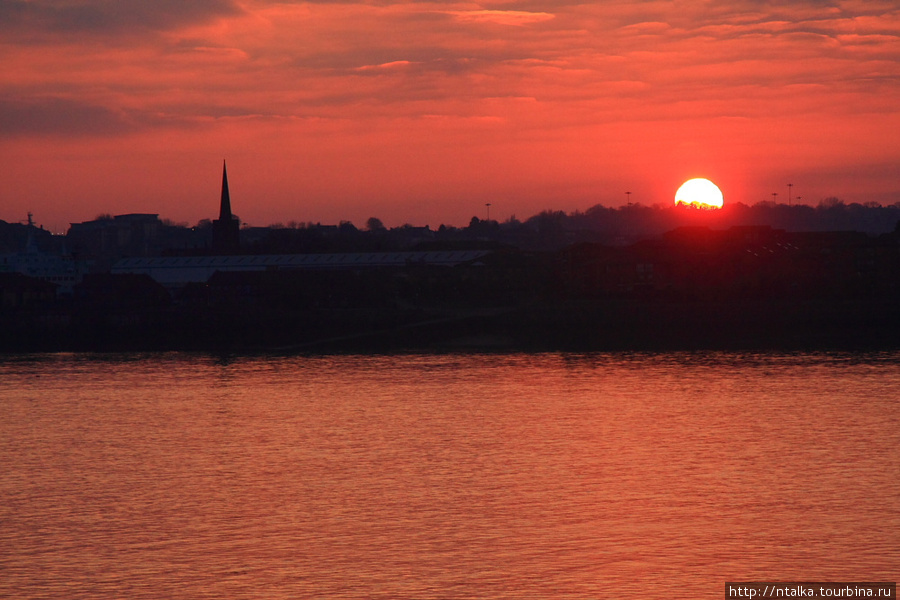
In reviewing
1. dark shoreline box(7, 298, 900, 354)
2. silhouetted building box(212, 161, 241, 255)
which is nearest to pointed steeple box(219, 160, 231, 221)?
silhouetted building box(212, 161, 241, 255)

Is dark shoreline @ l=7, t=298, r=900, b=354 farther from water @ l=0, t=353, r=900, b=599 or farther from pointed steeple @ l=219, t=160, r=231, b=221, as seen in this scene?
pointed steeple @ l=219, t=160, r=231, b=221

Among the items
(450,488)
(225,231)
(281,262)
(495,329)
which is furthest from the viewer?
(225,231)

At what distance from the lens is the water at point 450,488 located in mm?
19859

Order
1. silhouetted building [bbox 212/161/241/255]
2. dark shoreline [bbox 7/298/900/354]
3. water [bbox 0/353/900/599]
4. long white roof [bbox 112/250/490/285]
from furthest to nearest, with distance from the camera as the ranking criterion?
silhouetted building [bbox 212/161/241/255] < long white roof [bbox 112/250/490/285] < dark shoreline [bbox 7/298/900/354] < water [bbox 0/353/900/599]

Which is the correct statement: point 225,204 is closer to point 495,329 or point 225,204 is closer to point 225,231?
point 225,231

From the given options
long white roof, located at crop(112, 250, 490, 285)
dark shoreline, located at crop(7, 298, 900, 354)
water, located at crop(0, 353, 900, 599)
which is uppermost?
long white roof, located at crop(112, 250, 490, 285)

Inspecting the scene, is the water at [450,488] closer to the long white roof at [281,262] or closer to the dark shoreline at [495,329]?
the dark shoreline at [495,329]

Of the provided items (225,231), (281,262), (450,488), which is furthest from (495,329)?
(225,231)

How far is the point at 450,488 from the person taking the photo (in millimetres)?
27859

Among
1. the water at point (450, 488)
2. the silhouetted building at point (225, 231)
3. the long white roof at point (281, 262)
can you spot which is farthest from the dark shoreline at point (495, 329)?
the silhouetted building at point (225, 231)

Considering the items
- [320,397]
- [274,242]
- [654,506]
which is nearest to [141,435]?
[320,397]

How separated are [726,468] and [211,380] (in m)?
36.4

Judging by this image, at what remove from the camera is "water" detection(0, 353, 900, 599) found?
19.9 m

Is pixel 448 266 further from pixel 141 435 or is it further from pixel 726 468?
pixel 726 468
